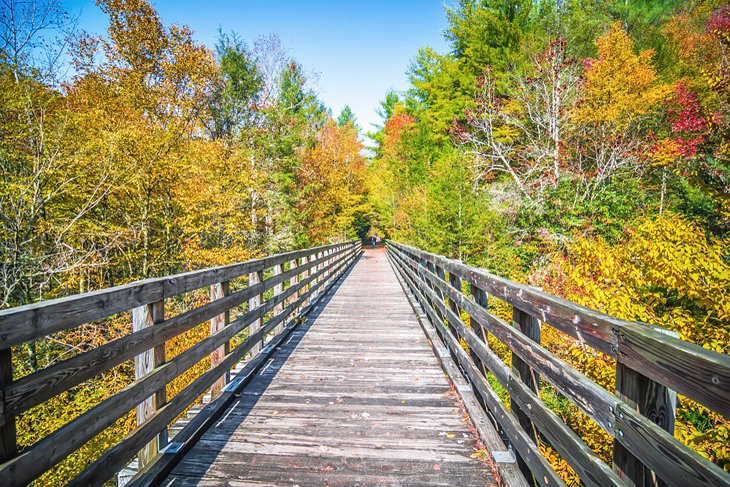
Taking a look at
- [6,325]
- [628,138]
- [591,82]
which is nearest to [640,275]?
[6,325]

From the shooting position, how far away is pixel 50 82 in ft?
30.6

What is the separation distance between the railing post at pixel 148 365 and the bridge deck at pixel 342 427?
0.73 ft

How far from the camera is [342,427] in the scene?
9.32ft

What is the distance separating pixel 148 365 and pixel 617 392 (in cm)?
253

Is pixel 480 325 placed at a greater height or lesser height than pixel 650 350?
lesser

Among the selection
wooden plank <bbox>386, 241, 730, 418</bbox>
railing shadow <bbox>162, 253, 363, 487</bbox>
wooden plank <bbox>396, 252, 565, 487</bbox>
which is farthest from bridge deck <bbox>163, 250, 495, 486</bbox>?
wooden plank <bbox>386, 241, 730, 418</bbox>

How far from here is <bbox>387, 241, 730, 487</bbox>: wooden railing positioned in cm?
96

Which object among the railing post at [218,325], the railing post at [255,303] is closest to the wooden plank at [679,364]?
the railing post at [218,325]

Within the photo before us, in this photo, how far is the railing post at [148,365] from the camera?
216cm

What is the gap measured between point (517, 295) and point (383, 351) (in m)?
2.94

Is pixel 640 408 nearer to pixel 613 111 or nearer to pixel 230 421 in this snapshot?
pixel 230 421

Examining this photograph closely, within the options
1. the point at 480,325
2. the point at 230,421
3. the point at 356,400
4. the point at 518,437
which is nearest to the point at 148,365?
the point at 230,421

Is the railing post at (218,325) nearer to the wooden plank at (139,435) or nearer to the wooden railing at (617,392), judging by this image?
the wooden plank at (139,435)

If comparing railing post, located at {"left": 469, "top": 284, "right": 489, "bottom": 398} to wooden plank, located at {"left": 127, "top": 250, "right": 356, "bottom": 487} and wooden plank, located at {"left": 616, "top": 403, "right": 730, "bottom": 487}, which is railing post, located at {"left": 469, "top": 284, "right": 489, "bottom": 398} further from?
wooden plank, located at {"left": 127, "top": 250, "right": 356, "bottom": 487}
